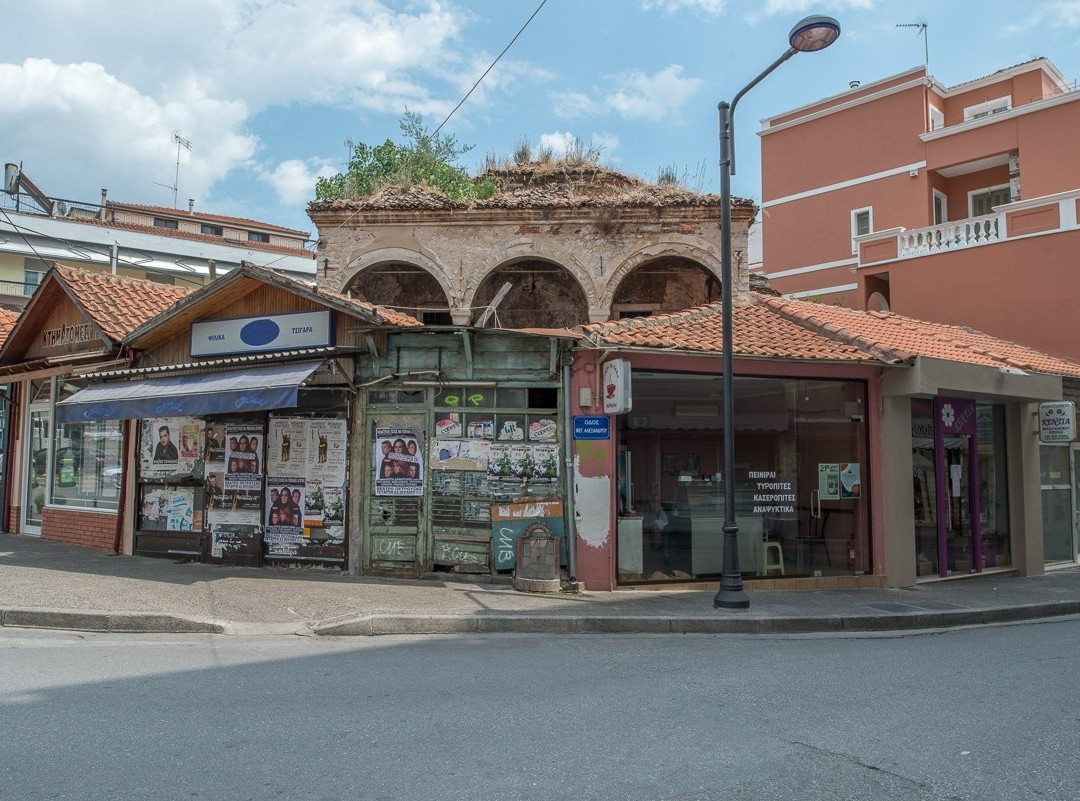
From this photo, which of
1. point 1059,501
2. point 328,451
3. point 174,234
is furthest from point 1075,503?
point 174,234

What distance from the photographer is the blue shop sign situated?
10898 mm

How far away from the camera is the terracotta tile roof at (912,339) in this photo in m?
13.2

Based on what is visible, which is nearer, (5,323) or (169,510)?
(169,510)

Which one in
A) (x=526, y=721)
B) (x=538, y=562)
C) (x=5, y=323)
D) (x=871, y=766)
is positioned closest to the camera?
(x=871, y=766)

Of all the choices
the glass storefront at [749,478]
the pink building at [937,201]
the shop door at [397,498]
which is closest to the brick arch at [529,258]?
the glass storefront at [749,478]

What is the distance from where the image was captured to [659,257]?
1508 centimetres

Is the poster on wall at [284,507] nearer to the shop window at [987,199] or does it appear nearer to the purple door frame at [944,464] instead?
the purple door frame at [944,464]

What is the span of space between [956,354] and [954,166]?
12.6m

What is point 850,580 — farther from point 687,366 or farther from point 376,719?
point 376,719

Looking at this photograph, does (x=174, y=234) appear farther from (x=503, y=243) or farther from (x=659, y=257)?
(x=659, y=257)

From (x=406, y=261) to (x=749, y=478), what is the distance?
287 inches

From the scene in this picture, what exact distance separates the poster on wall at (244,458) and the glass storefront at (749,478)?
5.29 m

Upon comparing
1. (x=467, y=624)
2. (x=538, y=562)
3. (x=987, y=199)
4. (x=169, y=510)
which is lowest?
(x=467, y=624)

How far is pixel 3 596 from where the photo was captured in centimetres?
952
